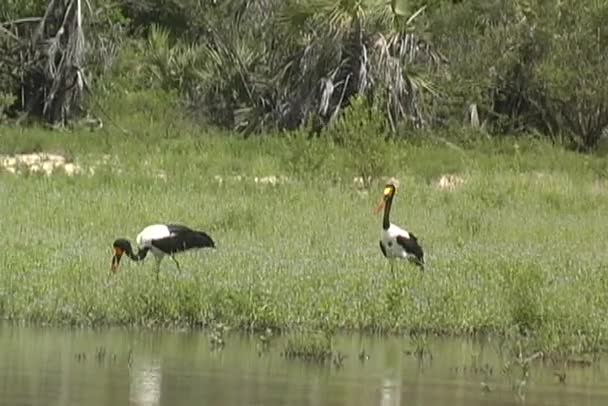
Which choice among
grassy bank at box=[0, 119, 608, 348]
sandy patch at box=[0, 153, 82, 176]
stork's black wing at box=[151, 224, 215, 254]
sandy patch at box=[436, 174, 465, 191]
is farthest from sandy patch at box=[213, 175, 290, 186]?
stork's black wing at box=[151, 224, 215, 254]

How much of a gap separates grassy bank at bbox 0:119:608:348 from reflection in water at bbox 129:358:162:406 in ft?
5.31

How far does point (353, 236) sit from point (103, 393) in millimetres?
9337

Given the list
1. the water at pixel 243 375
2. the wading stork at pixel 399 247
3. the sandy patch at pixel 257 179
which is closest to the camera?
the water at pixel 243 375

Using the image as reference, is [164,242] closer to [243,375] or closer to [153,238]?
[153,238]

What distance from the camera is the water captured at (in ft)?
38.2

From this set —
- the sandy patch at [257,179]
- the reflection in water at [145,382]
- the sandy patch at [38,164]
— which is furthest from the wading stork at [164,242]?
the sandy patch at [38,164]

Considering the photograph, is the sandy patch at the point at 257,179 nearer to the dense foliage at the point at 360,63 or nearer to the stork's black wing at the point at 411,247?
the dense foliage at the point at 360,63

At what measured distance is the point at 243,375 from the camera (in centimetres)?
1255

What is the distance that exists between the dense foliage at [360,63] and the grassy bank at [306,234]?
5.21ft

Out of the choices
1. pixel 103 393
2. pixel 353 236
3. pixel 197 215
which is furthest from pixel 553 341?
pixel 197 215

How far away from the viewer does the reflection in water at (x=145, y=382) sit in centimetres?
1141

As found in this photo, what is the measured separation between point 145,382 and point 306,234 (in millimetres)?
8264

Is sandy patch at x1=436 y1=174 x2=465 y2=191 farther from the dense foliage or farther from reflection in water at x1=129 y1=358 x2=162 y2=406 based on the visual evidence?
reflection in water at x1=129 y1=358 x2=162 y2=406

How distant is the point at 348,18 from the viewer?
3130cm
